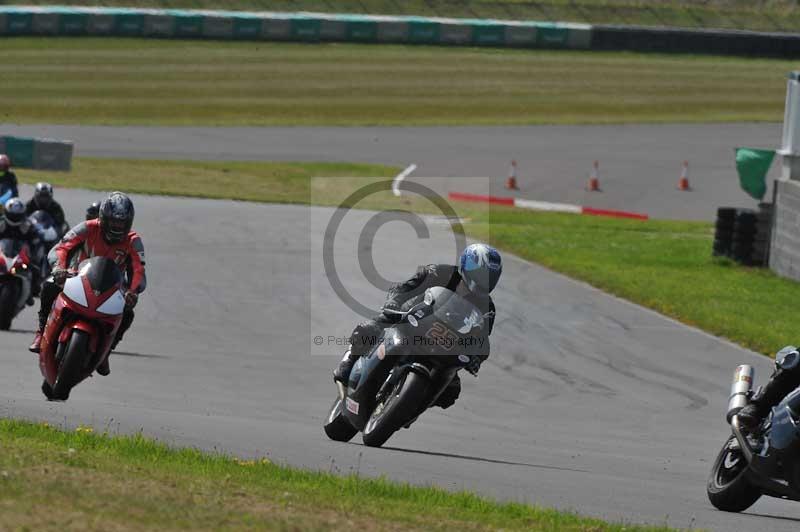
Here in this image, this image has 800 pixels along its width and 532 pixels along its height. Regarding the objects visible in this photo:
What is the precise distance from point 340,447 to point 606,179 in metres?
28.0

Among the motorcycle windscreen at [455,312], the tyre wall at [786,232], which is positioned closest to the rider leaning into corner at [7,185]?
the motorcycle windscreen at [455,312]

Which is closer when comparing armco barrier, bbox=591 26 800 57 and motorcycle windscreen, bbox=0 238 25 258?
motorcycle windscreen, bbox=0 238 25 258

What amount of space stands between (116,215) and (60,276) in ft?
2.41

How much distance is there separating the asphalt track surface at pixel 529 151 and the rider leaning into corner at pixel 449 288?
913 inches

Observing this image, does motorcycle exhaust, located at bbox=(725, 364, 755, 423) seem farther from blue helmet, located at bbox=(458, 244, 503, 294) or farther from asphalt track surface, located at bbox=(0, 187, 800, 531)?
blue helmet, located at bbox=(458, 244, 503, 294)

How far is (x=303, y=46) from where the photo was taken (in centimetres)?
5428

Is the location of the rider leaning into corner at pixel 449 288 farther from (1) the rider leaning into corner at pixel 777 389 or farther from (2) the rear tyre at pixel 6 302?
(2) the rear tyre at pixel 6 302

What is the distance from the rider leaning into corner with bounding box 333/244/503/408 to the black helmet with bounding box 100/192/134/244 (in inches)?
93.9

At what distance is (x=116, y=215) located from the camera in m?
11.8

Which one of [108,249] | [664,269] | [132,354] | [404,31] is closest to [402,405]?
[108,249]

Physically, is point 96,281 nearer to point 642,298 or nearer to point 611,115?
point 642,298

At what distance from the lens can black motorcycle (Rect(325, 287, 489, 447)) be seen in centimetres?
1001

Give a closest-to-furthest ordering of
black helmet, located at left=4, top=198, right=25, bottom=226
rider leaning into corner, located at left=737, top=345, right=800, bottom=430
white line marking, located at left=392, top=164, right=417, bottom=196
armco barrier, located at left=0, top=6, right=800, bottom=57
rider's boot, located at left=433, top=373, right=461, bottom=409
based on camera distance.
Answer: rider leaning into corner, located at left=737, top=345, right=800, bottom=430 → rider's boot, located at left=433, top=373, right=461, bottom=409 → black helmet, located at left=4, top=198, right=25, bottom=226 → white line marking, located at left=392, top=164, right=417, bottom=196 → armco barrier, located at left=0, top=6, right=800, bottom=57

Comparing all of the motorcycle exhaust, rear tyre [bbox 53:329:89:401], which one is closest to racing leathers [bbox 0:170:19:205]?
rear tyre [bbox 53:329:89:401]
